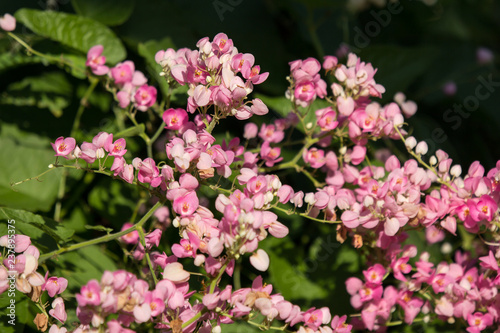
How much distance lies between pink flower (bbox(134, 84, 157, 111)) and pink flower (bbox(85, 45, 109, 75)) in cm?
8

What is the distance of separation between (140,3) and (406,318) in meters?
0.80

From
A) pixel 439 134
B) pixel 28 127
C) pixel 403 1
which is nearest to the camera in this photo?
pixel 28 127

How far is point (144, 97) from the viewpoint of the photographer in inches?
28.6

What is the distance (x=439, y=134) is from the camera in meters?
1.15

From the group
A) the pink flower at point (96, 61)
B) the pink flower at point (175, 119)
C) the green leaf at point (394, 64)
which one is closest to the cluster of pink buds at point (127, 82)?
the pink flower at point (96, 61)

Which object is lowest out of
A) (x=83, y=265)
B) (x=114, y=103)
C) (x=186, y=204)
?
(x=83, y=265)

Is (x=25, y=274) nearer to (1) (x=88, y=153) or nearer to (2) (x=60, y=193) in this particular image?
(1) (x=88, y=153)

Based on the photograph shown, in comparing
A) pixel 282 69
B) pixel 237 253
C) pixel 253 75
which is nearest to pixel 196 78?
pixel 253 75

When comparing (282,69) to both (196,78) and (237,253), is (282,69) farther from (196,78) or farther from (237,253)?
(237,253)

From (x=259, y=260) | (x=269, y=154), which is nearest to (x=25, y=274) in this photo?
(x=259, y=260)

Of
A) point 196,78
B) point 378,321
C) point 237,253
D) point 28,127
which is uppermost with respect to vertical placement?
point 196,78

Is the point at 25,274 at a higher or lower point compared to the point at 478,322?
higher

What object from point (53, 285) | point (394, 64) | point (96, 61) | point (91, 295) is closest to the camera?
point (91, 295)

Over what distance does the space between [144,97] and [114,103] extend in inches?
8.7
